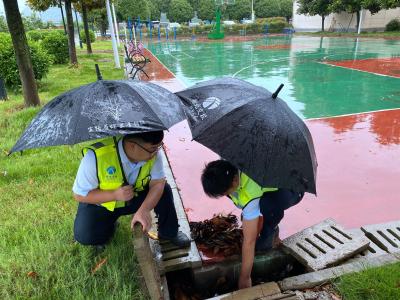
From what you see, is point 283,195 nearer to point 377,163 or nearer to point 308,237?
point 308,237

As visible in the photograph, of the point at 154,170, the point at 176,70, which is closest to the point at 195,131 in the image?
the point at 154,170

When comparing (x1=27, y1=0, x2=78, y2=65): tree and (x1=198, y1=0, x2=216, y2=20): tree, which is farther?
(x1=198, y1=0, x2=216, y2=20): tree

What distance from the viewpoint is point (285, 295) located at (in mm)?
2131

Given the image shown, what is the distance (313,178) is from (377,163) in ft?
8.47

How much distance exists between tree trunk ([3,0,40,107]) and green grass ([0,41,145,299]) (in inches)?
95.3

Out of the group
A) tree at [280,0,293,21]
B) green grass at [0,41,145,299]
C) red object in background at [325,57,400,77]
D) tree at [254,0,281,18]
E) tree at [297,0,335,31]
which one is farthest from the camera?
tree at [254,0,281,18]

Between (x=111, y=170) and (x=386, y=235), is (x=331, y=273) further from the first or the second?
(x=111, y=170)

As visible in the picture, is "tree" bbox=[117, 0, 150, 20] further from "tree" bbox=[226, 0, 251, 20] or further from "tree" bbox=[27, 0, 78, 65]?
"tree" bbox=[27, 0, 78, 65]

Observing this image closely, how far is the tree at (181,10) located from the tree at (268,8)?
365 inches

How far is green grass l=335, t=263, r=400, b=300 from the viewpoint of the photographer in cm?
207

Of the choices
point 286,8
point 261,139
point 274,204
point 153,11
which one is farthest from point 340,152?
point 153,11

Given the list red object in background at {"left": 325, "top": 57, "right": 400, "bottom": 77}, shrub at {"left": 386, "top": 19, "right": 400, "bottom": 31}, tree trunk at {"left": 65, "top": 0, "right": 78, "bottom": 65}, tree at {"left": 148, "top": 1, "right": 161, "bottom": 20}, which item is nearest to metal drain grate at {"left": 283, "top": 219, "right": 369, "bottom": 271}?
red object in background at {"left": 325, "top": 57, "right": 400, "bottom": 77}

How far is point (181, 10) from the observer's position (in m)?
49.7

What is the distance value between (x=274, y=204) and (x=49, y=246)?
1586 mm
